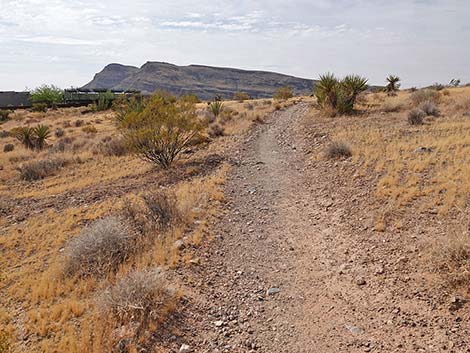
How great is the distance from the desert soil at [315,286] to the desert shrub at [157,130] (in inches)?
193

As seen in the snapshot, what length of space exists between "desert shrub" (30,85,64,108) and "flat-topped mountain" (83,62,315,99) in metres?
77.6

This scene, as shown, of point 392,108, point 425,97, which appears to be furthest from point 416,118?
A: point 425,97

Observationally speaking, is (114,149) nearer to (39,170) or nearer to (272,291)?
(39,170)

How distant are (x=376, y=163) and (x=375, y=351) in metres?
6.46

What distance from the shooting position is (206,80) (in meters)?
164

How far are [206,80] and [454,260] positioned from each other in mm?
165869

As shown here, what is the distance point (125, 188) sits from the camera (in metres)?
11.5

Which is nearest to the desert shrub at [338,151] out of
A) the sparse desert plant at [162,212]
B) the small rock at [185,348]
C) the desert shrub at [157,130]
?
the desert shrub at [157,130]

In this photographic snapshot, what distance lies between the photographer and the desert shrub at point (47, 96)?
188 feet

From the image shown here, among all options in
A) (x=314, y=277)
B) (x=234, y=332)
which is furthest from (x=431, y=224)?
(x=234, y=332)

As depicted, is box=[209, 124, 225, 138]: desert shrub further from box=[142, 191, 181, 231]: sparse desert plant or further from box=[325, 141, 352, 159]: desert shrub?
box=[142, 191, 181, 231]: sparse desert plant

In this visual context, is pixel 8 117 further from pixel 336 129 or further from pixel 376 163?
pixel 376 163

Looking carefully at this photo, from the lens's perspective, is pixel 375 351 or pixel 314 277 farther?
pixel 314 277

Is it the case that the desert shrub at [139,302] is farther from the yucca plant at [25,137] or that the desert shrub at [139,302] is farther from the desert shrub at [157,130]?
the yucca plant at [25,137]
